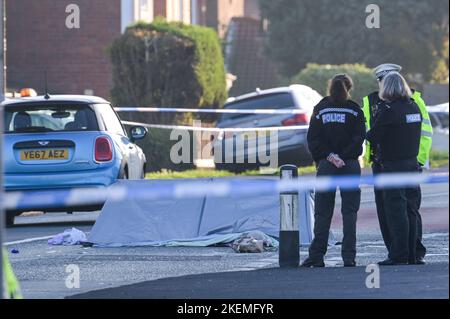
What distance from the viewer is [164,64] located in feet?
98.1

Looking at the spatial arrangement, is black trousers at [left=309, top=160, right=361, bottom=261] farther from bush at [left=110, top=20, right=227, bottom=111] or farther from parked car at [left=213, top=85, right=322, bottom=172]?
bush at [left=110, top=20, right=227, bottom=111]

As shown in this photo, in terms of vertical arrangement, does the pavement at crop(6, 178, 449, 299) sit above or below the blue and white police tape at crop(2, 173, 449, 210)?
below

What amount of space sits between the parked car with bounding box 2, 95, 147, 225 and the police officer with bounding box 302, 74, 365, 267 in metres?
5.10

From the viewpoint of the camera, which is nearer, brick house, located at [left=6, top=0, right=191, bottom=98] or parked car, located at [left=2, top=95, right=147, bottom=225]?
parked car, located at [left=2, top=95, right=147, bottom=225]

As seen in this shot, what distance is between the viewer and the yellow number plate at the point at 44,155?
54.5 ft

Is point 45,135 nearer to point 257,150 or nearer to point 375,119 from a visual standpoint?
point 375,119

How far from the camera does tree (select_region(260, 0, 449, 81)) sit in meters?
57.2

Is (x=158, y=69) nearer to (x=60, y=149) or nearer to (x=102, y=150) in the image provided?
(x=102, y=150)

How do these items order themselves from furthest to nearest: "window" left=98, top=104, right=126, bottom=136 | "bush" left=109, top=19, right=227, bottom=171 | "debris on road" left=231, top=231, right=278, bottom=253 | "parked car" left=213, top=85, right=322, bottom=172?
Result: "bush" left=109, top=19, right=227, bottom=171 < "parked car" left=213, top=85, right=322, bottom=172 < "window" left=98, top=104, right=126, bottom=136 < "debris on road" left=231, top=231, right=278, bottom=253

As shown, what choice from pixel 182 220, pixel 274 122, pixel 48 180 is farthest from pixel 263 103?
pixel 182 220

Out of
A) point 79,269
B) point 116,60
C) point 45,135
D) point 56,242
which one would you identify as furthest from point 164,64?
point 79,269

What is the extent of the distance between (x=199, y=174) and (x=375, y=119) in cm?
1412

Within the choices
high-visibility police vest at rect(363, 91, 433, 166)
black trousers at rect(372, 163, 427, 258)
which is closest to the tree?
high-visibility police vest at rect(363, 91, 433, 166)

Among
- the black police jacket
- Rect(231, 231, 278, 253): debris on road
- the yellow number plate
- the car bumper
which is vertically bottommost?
Rect(231, 231, 278, 253): debris on road
